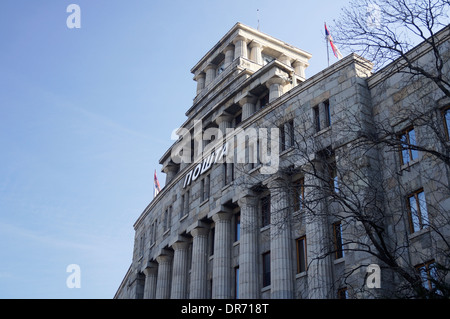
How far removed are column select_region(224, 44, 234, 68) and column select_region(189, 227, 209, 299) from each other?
16.9m

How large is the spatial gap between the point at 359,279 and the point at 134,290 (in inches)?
1130

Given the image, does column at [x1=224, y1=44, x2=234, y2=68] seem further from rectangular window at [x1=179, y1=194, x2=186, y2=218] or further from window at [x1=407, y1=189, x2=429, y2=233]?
window at [x1=407, y1=189, x2=429, y2=233]

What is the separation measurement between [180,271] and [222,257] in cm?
641

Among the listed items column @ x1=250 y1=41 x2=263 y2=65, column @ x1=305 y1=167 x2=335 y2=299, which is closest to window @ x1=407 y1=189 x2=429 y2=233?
column @ x1=305 y1=167 x2=335 y2=299

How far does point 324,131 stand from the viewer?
31.0 metres

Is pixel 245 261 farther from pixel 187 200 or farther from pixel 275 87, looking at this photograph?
pixel 275 87

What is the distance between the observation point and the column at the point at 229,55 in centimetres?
5011

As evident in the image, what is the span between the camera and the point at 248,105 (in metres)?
40.7

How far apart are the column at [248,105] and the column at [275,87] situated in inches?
76.6

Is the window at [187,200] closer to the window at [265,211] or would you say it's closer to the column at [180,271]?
the column at [180,271]

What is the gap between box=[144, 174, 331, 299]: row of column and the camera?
95.2 ft

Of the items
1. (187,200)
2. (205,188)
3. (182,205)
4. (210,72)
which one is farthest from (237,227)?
(210,72)
